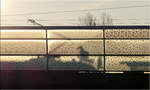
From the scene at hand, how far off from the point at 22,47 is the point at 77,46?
1708 millimetres

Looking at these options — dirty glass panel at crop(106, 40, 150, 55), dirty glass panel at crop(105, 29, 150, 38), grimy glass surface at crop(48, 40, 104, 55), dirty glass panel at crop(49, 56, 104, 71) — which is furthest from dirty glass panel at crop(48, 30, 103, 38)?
dirty glass panel at crop(49, 56, 104, 71)

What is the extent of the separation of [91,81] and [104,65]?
866 millimetres

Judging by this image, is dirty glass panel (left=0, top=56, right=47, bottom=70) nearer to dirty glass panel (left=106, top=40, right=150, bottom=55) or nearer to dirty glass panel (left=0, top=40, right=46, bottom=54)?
dirty glass panel (left=0, top=40, right=46, bottom=54)

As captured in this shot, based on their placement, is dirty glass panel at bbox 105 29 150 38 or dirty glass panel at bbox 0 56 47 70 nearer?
dirty glass panel at bbox 105 29 150 38

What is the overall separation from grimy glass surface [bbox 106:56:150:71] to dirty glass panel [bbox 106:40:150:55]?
0.18 m

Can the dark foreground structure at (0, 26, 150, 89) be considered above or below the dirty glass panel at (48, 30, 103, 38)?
below

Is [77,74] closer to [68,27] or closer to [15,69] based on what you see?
[68,27]

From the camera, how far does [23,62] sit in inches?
311

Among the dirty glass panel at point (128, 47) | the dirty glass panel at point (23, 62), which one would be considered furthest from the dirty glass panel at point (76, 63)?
the dirty glass panel at point (128, 47)

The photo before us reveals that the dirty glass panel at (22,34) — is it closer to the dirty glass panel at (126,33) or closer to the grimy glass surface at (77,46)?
the grimy glass surface at (77,46)

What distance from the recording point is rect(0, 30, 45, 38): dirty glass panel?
304 inches

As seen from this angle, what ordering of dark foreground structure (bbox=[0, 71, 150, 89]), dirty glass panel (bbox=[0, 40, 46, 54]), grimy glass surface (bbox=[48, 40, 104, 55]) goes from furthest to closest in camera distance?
dirty glass panel (bbox=[0, 40, 46, 54])
grimy glass surface (bbox=[48, 40, 104, 55])
dark foreground structure (bbox=[0, 71, 150, 89])

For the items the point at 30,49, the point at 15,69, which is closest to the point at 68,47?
the point at 30,49

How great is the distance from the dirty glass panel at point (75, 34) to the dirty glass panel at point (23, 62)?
0.81m
